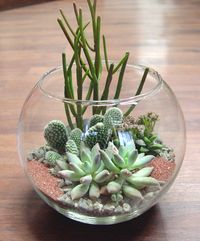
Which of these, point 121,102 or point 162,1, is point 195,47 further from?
point 162,1

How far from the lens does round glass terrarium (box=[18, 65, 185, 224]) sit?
51 cm

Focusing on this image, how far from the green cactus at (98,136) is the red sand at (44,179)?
65mm

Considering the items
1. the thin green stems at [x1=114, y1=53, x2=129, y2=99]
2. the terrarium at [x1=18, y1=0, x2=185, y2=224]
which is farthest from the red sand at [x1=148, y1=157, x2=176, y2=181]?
the thin green stems at [x1=114, y1=53, x2=129, y2=99]

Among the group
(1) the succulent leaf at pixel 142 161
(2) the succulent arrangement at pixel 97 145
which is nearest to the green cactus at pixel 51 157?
(2) the succulent arrangement at pixel 97 145

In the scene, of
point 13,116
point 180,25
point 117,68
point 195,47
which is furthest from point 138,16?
point 117,68

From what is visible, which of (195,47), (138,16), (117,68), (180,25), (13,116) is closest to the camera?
(117,68)

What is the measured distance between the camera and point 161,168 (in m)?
0.56

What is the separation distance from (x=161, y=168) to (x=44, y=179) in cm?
15

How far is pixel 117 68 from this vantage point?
61cm

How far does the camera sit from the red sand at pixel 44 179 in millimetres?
540

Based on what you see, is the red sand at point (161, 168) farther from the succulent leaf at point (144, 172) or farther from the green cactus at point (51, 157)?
the green cactus at point (51, 157)

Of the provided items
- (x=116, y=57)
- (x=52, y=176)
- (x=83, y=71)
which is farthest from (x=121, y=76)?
(x=116, y=57)

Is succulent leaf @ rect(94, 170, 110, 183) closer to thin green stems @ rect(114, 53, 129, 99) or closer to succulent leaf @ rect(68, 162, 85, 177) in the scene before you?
succulent leaf @ rect(68, 162, 85, 177)

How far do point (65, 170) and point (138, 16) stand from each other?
165 centimetres
